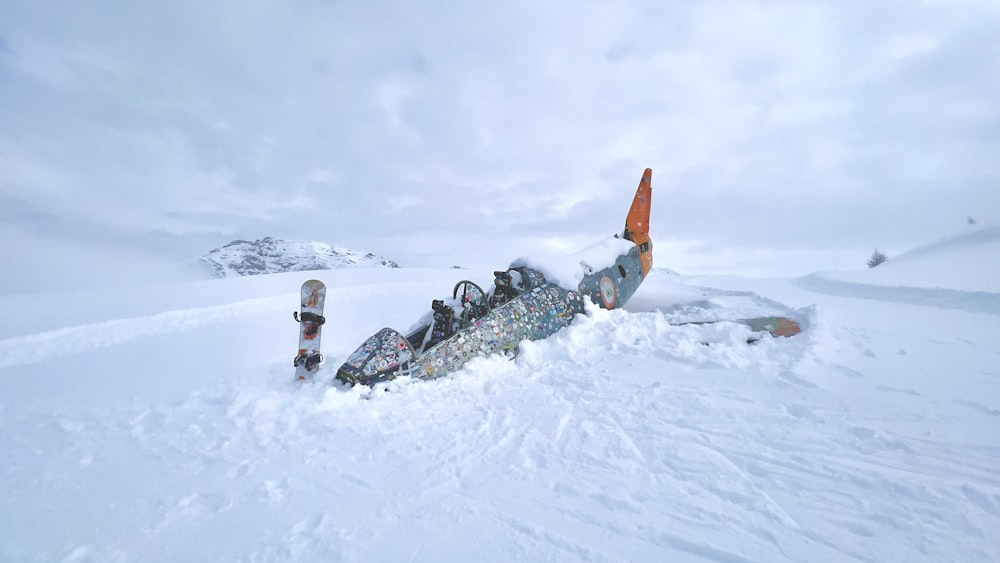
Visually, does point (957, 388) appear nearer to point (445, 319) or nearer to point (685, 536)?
point (685, 536)

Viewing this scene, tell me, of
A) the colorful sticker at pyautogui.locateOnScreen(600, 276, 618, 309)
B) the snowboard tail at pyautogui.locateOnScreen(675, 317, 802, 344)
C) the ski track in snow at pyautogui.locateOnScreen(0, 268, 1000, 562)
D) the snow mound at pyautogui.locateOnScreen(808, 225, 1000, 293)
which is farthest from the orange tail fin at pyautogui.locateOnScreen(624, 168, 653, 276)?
the snow mound at pyautogui.locateOnScreen(808, 225, 1000, 293)

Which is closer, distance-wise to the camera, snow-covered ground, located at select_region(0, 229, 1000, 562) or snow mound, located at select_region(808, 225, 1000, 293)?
snow-covered ground, located at select_region(0, 229, 1000, 562)

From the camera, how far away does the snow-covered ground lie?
211 centimetres

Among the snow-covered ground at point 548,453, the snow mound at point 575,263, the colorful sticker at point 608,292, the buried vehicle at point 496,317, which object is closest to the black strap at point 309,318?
the buried vehicle at point 496,317

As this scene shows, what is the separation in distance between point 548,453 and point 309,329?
3357 mm

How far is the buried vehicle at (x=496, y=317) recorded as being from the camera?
459cm

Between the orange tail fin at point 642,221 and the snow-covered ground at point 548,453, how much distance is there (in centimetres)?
364

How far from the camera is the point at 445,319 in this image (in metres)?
5.49

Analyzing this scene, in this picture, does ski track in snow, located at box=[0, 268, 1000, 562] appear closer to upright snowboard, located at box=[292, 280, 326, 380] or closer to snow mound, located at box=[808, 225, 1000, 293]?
upright snowboard, located at box=[292, 280, 326, 380]

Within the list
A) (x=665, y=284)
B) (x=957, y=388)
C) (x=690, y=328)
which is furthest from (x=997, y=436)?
(x=665, y=284)

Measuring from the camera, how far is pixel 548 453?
3.00 m

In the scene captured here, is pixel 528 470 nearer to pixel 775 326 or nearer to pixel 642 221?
pixel 775 326

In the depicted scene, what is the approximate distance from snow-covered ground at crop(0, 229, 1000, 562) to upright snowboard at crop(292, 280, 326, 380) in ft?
0.89

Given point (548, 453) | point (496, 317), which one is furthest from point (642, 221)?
point (548, 453)
